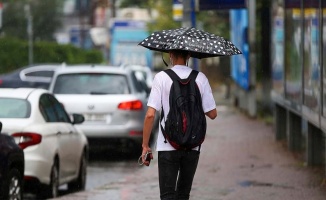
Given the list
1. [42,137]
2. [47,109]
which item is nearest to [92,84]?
[47,109]

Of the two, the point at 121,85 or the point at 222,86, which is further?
the point at 222,86

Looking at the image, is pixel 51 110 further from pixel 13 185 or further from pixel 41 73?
pixel 41 73

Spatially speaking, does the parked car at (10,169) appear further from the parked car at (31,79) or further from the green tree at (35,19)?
the green tree at (35,19)

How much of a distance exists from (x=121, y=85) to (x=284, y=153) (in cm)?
298

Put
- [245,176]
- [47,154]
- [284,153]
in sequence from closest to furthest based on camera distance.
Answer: [47,154], [245,176], [284,153]

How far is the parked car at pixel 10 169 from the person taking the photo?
11633mm

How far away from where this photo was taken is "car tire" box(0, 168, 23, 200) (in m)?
11.8

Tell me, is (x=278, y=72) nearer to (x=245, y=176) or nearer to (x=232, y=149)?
(x=232, y=149)

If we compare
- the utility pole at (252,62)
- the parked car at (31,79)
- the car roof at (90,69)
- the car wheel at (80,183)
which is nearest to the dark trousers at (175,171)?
the car wheel at (80,183)

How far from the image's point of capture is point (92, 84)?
67.1 feet

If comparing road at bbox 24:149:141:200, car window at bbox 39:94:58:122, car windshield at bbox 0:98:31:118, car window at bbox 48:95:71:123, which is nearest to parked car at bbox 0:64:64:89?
road at bbox 24:149:141:200

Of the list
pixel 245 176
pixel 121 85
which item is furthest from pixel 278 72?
pixel 245 176

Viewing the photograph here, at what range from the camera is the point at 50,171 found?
46.4ft

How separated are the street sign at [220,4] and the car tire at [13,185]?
7.39 meters
